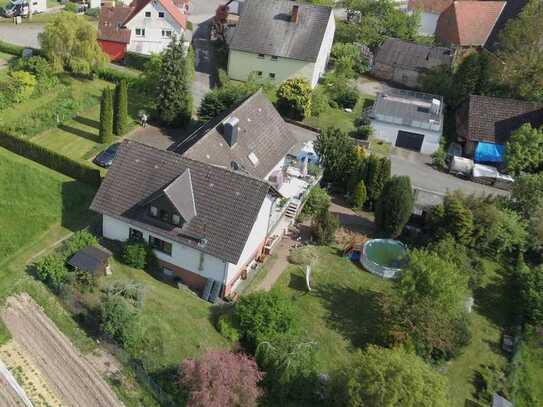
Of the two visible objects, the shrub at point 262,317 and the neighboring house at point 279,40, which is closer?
the shrub at point 262,317

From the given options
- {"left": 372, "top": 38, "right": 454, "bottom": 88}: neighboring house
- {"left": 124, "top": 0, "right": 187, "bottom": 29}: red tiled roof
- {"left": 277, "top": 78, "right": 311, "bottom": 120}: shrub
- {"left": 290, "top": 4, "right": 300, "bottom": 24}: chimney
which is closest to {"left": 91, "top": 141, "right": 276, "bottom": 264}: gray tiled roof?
{"left": 277, "top": 78, "right": 311, "bottom": 120}: shrub

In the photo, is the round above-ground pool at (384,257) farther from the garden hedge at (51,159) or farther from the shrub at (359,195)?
the garden hedge at (51,159)

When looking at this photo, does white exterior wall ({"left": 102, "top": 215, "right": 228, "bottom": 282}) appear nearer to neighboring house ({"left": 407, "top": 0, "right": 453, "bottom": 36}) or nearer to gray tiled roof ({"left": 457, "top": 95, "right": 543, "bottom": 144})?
gray tiled roof ({"left": 457, "top": 95, "right": 543, "bottom": 144})

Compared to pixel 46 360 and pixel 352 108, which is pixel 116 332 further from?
pixel 352 108

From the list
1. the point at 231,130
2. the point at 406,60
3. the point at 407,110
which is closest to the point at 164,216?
the point at 231,130

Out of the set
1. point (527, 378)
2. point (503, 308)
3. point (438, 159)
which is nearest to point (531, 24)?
point (438, 159)

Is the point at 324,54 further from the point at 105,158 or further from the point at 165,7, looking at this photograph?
the point at 105,158

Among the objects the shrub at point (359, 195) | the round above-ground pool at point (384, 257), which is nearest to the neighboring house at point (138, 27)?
the shrub at point (359, 195)
